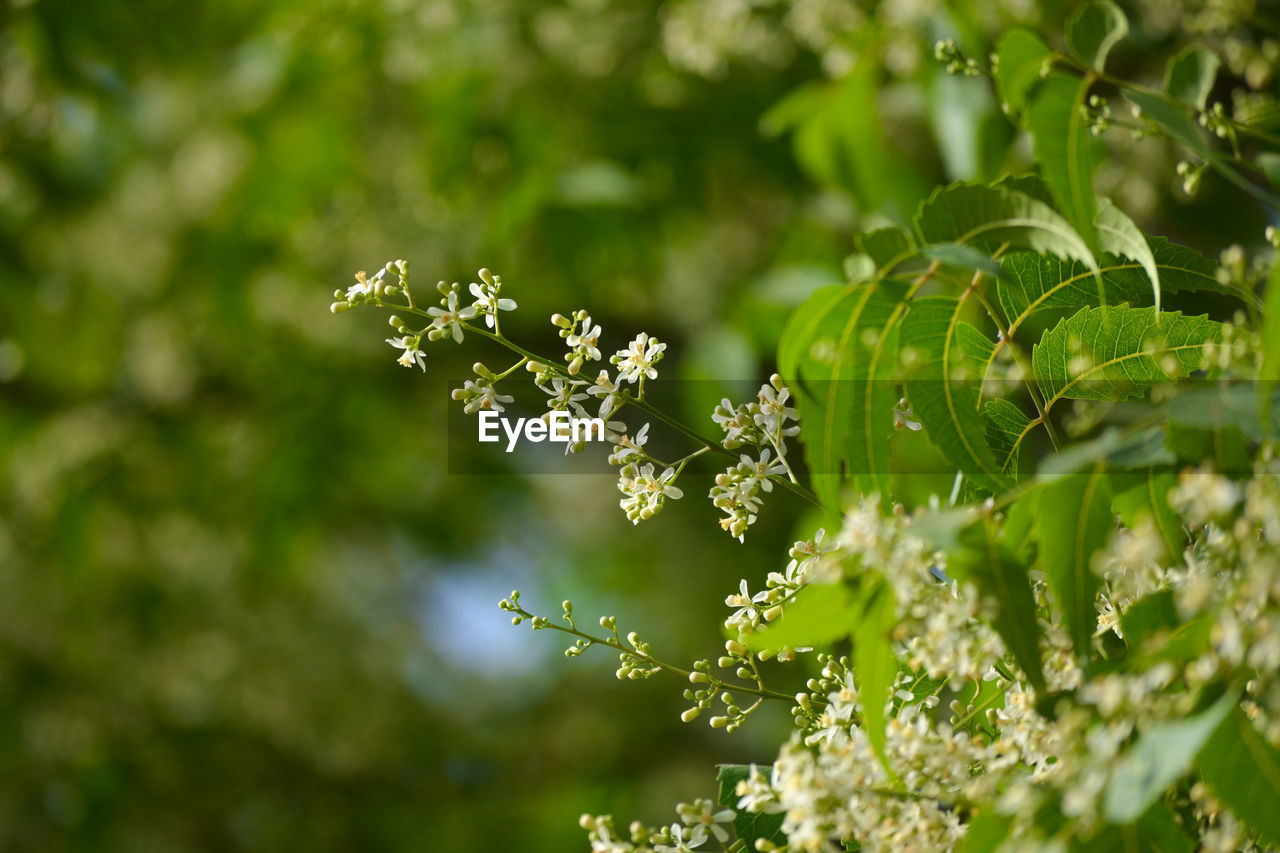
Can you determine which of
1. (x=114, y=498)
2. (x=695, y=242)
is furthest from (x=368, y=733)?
(x=695, y=242)

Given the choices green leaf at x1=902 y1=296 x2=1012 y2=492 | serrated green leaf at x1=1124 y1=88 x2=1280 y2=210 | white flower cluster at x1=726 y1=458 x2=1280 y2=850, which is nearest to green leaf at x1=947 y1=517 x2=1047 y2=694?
white flower cluster at x1=726 y1=458 x2=1280 y2=850

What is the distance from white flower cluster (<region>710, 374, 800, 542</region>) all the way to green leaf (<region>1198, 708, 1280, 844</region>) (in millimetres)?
396

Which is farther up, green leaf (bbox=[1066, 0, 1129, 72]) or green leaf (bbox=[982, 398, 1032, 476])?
green leaf (bbox=[1066, 0, 1129, 72])

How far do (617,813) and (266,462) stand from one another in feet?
6.98

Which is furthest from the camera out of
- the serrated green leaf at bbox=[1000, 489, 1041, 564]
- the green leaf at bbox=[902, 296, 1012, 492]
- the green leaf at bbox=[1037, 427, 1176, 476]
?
the green leaf at bbox=[902, 296, 1012, 492]

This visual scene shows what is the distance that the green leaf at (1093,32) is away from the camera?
101 centimetres

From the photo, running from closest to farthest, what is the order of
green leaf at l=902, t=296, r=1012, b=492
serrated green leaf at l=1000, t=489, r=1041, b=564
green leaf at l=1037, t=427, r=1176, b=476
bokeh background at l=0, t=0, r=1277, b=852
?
green leaf at l=1037, t=427, r=1176, b=476, serrated green leaf at l=1000, t=489, r=1041, b=564, green leaf at l=902, t=296, r=1012, b=492, bokeh background at l=0, t=0, r=1277, b=852

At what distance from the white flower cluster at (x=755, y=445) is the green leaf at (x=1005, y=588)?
242mm

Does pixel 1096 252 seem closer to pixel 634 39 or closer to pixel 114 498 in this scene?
pixel 634 39

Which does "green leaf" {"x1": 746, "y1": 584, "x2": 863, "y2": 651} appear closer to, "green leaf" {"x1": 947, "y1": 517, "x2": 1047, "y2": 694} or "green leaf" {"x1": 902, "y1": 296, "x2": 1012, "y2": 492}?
"green leaf" {"x1": 947, "y1": 517, "x2": 1047, "y2": 694}

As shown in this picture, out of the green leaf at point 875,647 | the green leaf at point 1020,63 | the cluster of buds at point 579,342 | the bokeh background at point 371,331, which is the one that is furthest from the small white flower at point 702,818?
the bokeh background at point 371,331

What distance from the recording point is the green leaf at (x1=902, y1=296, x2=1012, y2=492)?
2.75ft

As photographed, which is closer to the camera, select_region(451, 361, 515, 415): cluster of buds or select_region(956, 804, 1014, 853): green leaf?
select_region(956, 804, 1014, 853): green leaf

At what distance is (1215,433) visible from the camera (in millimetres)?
675
